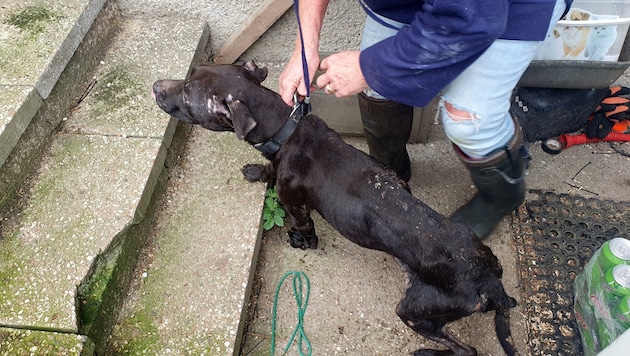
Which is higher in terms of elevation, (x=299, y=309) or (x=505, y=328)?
(x=505, y=328)

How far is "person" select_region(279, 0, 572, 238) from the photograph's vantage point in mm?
1834

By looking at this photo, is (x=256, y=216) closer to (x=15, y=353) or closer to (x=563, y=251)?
(x=15, y=353)

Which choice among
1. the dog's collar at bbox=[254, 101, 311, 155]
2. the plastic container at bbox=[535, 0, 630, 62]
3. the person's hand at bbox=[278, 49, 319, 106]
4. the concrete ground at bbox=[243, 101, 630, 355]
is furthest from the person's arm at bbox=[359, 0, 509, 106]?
the plastic container at bbox=[535, 0, 630, 62]

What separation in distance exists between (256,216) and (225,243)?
10.9 inches

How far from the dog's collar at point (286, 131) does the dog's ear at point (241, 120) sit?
21cm

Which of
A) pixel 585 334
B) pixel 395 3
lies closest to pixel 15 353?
pixel 395 3

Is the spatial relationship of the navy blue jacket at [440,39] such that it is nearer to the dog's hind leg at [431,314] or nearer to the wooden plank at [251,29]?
the dog's hind leg at [431,314]

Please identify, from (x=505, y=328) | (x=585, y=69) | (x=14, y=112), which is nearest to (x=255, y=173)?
(x=14, y=112)

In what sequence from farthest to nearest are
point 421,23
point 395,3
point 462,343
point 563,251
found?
point 563,251 < point 462,343 < point 395,3 < point 421,23

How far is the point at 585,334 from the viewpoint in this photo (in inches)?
108

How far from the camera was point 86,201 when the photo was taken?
2934 millimetres

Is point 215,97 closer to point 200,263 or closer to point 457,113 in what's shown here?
point 200,263

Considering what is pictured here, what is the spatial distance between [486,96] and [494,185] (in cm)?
73

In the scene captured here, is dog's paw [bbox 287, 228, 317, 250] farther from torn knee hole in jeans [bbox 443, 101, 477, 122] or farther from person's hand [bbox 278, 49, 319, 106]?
torn knee hole in jeans [bbox 443, 101, 477, 122]
